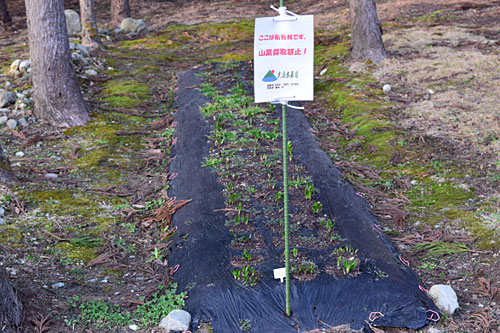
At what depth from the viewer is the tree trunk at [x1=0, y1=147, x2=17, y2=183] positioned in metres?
5.87

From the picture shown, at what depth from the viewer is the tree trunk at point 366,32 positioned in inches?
394

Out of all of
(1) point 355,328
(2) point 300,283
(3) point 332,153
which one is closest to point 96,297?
(2) point 300,283

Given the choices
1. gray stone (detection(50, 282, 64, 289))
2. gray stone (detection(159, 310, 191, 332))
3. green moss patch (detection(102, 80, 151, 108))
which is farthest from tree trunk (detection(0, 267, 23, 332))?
green moss patch (detection(102, 80, 151, 108))

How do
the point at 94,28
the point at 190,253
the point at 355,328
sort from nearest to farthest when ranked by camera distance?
the point at 355,328, the point at 190,253, the point at 94,28

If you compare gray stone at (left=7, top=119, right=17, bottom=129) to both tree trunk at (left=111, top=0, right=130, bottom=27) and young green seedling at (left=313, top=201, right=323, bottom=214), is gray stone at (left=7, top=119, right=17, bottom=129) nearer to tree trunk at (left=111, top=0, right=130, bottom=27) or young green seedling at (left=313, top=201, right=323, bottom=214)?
young green seedling at (left=313, top=201, right=323, bottom=214)

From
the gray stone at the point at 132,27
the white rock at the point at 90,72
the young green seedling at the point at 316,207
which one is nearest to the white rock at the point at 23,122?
the white rock at the point at 90,72

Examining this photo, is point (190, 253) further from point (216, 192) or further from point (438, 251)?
point (438, 251)

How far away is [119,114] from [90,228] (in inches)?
146

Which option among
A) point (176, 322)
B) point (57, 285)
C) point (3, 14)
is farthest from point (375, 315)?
point (3, 14)

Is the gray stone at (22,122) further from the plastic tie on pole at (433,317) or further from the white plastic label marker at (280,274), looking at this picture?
the plastic tie on pole at (433,317)

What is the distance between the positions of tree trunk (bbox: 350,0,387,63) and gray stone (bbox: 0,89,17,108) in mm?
6471

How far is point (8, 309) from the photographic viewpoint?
3576 mm

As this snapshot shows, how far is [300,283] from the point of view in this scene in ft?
13.6

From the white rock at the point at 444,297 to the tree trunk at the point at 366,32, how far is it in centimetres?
685
